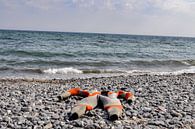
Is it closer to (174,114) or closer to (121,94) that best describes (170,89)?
(121,94)

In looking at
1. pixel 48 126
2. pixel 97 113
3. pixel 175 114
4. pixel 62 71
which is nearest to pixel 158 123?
pixel 175 114

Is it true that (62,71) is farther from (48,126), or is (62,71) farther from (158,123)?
(158,123)

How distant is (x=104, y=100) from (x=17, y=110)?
7.17 ft

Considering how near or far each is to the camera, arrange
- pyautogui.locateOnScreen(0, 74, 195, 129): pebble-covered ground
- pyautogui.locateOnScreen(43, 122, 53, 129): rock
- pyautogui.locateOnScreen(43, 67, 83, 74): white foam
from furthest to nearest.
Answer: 1. pyautogui.locateOnScreen(43, 67, 83, 74): white foam
2. pyautogui.locateOnScreen(0, 74, 195, 129): pebble-covered ground
3. pyautogui.locateOnScreen(43, 122, 53, 129): rock

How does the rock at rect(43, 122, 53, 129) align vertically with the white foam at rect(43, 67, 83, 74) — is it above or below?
above

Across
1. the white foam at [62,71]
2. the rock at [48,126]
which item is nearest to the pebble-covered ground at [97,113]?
the rock at [48,126]

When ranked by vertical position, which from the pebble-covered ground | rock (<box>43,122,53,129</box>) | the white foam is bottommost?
the white foam

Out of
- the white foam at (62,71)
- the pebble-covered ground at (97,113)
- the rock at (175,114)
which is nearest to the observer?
the pebble-covered ground at (97,113)

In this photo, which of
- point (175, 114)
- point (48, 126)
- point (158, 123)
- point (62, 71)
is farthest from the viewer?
point (62, 71)

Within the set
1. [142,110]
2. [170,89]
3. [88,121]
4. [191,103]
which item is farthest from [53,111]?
[170,89]

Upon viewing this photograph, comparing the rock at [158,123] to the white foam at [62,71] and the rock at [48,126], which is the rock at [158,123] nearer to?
the rock at [48,126]

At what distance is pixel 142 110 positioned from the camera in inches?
280

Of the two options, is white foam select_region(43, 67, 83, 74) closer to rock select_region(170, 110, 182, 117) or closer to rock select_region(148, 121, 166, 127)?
rock select_region(170, 110, 182, 117)

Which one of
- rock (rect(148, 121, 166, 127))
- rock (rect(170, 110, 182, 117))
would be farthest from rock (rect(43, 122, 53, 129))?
rock (rect(170, 110, 182, 117))
